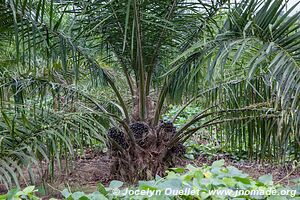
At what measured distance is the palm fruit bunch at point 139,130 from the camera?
9.00ft

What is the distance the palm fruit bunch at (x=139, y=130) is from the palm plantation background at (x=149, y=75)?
1 centimetres

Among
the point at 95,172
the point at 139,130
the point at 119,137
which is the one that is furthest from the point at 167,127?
the point at 95,172

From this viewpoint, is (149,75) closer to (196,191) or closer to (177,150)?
(177,150)

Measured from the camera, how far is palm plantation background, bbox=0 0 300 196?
1508 millimetres

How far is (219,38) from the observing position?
167cm

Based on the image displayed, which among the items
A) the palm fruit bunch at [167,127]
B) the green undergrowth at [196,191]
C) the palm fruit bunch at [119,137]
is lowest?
the palm fruit bunch at [119,137]

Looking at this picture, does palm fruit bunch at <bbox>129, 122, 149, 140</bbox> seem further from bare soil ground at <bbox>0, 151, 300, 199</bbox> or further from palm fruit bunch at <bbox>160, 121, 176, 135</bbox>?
bare soil ground at <bbox>0, 151, 300, 199</bbox>

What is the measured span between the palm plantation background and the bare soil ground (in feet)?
0.95

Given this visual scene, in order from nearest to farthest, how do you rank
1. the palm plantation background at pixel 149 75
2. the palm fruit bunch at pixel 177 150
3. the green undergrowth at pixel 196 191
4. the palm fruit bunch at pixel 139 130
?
1. the green undergrowth at pixel 196 191
2. the palm plantation background at pixel 149 75
3. the palm fruit bunch at pixel 139 130
4. the palm fruit bunch at pixel 177 150

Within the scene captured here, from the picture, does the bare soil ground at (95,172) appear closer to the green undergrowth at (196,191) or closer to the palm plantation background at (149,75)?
the palm plantation background at (149,75)

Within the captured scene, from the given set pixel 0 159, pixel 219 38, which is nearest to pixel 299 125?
pixel 219 38

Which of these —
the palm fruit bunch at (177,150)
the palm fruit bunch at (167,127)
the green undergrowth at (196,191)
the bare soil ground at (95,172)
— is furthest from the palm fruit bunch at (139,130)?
the green undergrowth at (196,191)

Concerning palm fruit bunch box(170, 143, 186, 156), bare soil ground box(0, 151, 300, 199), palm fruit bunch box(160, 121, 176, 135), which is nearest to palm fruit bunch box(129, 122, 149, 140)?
palm fruit bunch box(160, 121, 176, 135)

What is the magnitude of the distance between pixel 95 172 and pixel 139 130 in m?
0.85
